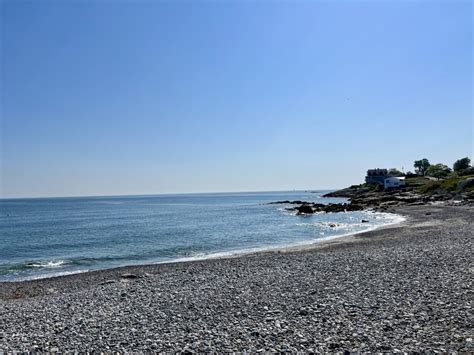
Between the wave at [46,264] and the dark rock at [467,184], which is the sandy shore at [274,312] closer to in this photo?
the wave at [46,264]

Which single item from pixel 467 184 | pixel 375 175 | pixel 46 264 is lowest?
pixel 46 264

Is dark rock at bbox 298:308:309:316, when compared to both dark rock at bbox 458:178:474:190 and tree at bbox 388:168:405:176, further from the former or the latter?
tree at bbox 388:168:405:176

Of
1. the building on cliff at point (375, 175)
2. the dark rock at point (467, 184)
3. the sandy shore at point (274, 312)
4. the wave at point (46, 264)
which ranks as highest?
the building on cliff at point (375, 175)

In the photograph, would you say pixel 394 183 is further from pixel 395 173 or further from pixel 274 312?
pixel 274 312

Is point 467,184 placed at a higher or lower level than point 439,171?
lower

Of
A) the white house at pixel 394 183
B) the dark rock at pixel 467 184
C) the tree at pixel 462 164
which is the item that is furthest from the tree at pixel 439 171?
the dark rock at pixel 467 184

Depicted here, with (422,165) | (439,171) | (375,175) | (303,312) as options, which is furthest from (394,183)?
(303,312)

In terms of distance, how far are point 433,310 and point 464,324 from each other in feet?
4.08

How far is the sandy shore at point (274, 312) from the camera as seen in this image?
28.5ft

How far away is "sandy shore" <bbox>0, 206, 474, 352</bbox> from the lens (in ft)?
28.5

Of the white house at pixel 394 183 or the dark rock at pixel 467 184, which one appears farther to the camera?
the white house at pixel 394 183

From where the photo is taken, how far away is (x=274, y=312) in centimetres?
1101

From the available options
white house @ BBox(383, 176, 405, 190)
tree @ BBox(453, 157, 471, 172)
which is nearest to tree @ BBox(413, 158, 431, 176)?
tree @ BBox(453, 157, 471, 172)

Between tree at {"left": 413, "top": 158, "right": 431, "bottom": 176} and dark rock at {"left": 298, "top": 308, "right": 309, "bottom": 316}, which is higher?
tree at {"left": 413, "top": 158, "right": 431, "bottom": 176}
